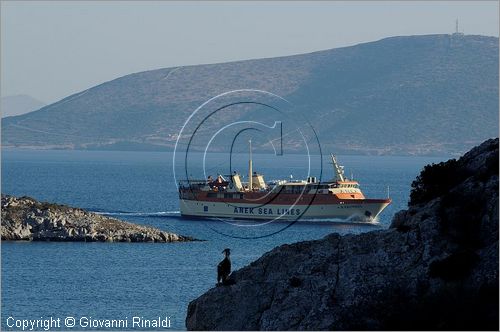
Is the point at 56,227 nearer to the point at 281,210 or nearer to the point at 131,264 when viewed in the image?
the point at 131,264

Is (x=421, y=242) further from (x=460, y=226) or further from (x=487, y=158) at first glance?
(x=487, y=158)

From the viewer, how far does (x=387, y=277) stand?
28656 millimetres

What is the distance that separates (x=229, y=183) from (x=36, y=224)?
3536cm

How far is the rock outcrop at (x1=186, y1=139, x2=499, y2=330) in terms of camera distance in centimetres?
2759

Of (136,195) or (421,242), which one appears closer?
(421,242)

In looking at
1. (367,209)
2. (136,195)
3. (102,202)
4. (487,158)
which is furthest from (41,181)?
(487,158)

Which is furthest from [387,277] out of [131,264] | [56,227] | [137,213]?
[137,213]

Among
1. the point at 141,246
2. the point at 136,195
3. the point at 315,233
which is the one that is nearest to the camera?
the point at 141,246

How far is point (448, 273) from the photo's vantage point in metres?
28.1

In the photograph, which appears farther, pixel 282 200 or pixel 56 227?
pixel 282 200

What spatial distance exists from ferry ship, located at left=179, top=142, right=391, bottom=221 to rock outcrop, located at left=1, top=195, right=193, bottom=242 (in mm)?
25261

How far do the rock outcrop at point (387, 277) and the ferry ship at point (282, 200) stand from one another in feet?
222

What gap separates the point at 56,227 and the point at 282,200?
3140 cm

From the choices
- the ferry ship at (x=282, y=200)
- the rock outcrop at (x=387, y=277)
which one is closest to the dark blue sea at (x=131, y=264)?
the ferry ship at (x=282, y=200)
